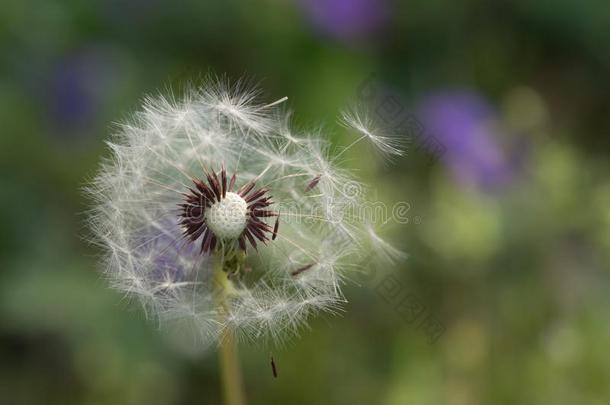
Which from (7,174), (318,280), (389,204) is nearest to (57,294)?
(7,174)

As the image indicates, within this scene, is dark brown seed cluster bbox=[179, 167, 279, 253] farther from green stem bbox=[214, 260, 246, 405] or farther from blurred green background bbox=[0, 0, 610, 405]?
blurred green background bbox=[0, 0, 610, 405]

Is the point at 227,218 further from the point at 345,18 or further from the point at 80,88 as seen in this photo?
the point at 345,18

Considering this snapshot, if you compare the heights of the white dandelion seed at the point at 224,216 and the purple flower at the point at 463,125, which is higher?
the purple flower at the point at 463,125

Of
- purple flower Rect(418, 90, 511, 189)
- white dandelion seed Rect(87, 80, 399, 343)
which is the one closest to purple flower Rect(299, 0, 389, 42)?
purple flower Rect(418, 90, 511, 189)

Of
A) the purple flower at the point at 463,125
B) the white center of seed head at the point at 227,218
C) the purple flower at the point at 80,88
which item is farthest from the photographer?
the purple flower at the point at 80,88

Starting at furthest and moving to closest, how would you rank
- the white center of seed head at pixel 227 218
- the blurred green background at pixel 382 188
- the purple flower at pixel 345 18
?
the purple flower at pixel 345 18, the blurred green background at pixel 382 188, the white center of seed head at pixel 227 218

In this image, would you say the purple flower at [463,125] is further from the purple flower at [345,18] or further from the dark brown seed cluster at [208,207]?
the dark brown seed cluster at [208,207]

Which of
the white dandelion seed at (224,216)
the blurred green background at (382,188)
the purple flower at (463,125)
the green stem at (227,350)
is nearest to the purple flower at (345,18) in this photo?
the blurred green background at (382,188)

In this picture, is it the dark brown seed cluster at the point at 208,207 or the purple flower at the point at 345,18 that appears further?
the purple flower at the point at 345,18
